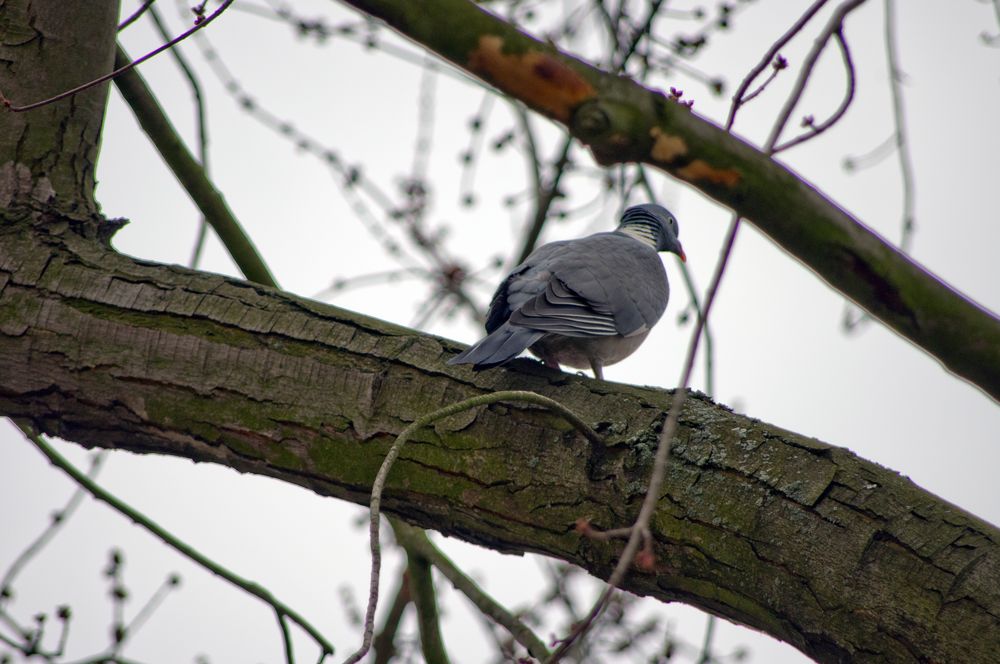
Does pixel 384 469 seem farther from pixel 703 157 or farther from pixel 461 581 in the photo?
pixel 461 581

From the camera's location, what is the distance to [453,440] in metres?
2.40

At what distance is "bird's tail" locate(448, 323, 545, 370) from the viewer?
2643 mm

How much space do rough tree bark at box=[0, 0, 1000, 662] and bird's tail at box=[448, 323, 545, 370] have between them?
5cm

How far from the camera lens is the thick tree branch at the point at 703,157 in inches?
61.1

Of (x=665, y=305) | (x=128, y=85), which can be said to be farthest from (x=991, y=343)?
(x=128, y=85)

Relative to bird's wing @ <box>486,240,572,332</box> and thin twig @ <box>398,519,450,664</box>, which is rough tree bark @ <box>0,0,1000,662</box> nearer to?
bird's wing @ <box>486,240,572,332</box>

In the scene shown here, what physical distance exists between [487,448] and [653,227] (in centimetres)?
290

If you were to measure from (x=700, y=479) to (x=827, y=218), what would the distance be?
0.86m

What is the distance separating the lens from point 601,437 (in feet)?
7.78

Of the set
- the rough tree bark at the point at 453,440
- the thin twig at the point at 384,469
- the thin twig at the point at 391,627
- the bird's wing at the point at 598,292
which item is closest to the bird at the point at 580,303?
the bird's wing at the point at 598,292

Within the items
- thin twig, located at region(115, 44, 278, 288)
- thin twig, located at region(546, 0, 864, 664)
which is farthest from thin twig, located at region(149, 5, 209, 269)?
thin twig, located at region(546, 0, 864, 664)

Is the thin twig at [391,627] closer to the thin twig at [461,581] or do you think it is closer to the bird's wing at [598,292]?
the thin twig at [461,581]

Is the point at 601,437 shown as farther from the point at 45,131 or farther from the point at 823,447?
the point at 45,131

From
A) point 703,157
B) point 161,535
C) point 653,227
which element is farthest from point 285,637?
point 653,227
